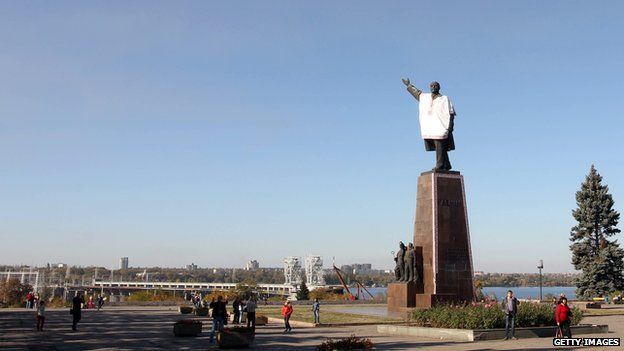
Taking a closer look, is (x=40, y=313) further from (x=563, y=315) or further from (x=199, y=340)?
(x=563, y=315)

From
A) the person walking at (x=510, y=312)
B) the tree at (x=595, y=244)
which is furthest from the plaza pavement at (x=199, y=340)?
the tree at (x=595, y=244)

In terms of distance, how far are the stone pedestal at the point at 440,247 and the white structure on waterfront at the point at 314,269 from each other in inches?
6475

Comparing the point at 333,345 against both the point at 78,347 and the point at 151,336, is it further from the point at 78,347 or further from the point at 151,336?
the point at 151,336

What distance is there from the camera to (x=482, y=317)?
20141 millimetres

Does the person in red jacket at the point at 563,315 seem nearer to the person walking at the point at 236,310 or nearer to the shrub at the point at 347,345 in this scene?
the shrub at the point at 347,345

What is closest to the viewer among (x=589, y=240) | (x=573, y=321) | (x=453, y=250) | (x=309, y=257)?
(x=573, y=321)

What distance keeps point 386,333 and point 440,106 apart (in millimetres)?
11773

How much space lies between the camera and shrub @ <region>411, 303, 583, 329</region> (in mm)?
20156

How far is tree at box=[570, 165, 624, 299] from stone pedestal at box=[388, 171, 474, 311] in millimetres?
29652

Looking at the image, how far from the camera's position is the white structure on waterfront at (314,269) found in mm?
191375

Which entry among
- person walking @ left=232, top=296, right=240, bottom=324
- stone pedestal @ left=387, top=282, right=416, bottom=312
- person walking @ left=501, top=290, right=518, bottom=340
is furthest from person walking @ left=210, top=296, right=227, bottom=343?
person walking @ left=501, top=290, right=518, bottom=340

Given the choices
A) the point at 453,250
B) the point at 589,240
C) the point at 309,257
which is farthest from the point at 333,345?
the point at 309,257

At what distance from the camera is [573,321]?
21703 millimetres

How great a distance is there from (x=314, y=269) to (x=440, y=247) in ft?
552
